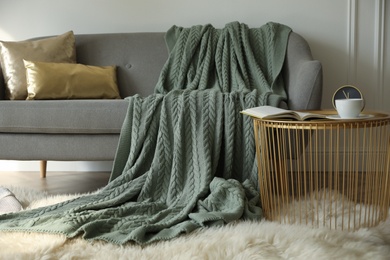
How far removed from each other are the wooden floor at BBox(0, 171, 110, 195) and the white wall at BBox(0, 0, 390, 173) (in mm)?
194

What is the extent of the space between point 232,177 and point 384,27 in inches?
56.4

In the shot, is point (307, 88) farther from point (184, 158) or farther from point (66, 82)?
point (66, 82)

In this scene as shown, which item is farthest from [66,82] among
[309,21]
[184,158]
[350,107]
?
[350,107]

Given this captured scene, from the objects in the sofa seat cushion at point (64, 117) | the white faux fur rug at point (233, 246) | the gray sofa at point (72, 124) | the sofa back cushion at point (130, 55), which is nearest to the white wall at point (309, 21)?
the sofa back cushion at point (130, 55)

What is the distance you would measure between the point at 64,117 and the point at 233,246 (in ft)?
3.56

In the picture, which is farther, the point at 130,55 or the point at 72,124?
the point at 130,55

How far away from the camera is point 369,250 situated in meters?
1.25

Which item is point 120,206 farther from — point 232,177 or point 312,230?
point 312,230

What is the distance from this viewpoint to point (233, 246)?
1.23 m

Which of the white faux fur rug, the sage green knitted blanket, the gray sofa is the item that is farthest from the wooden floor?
the white faux fur rug

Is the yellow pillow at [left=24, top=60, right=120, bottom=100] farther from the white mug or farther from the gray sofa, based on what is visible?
the white mug

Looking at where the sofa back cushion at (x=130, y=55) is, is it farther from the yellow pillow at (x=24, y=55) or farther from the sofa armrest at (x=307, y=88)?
the sofa armrest at (x=307, y=88)

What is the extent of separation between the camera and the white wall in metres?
2.75

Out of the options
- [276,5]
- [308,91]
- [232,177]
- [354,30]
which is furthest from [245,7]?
[232,177]
